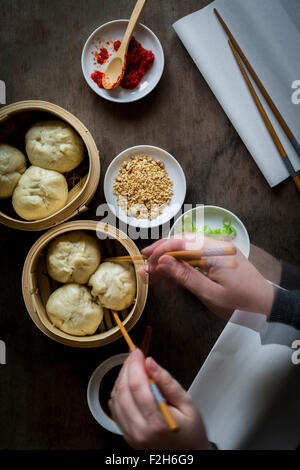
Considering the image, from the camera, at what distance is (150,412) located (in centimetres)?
111

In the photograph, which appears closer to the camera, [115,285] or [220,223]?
[115,285]

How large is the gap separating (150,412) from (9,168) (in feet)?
3.79

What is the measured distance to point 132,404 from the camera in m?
1.14

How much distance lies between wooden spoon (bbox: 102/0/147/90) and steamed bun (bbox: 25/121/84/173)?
1.02 feet

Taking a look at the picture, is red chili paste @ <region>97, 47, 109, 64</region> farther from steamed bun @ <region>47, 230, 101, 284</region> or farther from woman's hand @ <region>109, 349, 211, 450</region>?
woman's hand @ <region>109, 349, 211, 450</region>

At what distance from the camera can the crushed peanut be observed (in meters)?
1.76

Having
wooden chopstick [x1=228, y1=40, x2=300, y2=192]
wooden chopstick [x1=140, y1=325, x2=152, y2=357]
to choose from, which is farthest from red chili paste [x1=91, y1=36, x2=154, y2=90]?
wooden chopstick [x1=140, y1=325, x2=152, y2=357]

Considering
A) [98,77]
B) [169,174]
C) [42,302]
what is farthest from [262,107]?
[42,302]

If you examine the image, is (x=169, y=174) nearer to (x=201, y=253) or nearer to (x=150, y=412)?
(x=201, y=253)

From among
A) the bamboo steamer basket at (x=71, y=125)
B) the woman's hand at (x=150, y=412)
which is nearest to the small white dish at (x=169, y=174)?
the bamboo steamer basket at (x=71, y=125)

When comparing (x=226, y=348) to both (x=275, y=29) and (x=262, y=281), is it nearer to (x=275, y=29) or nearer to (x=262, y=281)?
(x=262, y=281)

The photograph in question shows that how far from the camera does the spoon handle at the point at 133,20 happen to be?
169 centimetres

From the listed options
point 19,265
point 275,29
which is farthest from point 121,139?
point 275,29

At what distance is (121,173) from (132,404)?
1.03 meters
